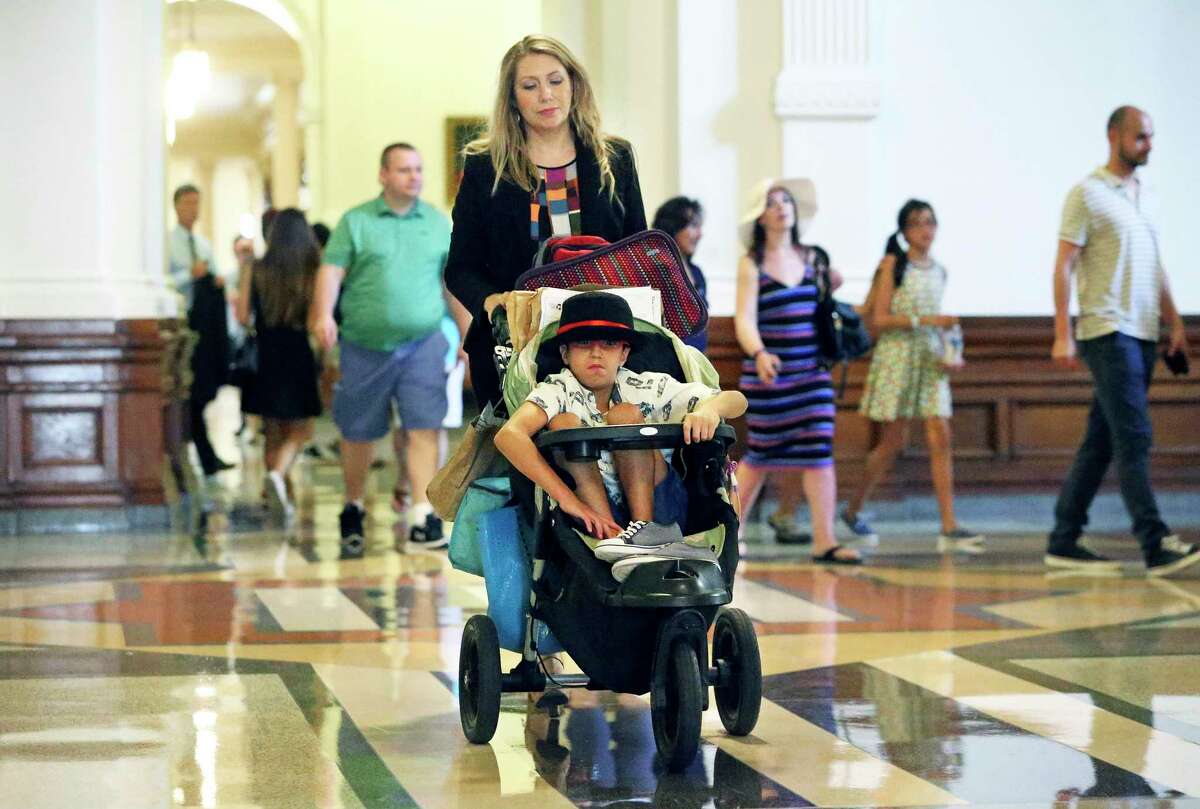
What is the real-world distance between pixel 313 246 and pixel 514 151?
18.1 feet

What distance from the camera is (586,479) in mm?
4223

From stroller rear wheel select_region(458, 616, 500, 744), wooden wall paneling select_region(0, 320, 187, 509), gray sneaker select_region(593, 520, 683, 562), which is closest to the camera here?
gray sneaker select_region(593, 520, 683, 562)

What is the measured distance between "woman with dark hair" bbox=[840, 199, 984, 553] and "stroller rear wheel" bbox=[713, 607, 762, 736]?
4.70 metres

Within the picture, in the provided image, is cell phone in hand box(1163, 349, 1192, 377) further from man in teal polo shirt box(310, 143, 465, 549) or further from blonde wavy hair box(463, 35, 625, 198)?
blonde wavy hair box(463, 35, 625, 198)

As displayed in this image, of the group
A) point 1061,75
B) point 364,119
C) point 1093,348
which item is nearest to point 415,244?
point 1093,348

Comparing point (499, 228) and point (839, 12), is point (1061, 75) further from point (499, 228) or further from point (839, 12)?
point (499, 228)

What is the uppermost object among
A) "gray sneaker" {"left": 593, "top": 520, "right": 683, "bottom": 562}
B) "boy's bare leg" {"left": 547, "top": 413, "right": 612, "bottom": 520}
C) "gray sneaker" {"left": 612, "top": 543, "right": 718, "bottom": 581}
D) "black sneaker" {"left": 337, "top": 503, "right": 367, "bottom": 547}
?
"boy's bare leg" {"left": 547, "top": 413, "right": 612, "bottom": 520}

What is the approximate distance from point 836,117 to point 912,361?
57.0 inches

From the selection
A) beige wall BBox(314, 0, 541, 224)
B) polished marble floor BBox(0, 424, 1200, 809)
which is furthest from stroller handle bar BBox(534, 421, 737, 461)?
beige wall BBox(314, 0, 541, 224)

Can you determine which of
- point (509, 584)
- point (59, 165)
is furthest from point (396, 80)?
point (509, 584)

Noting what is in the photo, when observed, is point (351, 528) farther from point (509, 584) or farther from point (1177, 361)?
point (509, 584)

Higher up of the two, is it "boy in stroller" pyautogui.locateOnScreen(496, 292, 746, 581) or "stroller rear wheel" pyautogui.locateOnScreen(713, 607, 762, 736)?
"boy in stroller" pyautogui.locateOnScreen(496, 292, 746, 581)

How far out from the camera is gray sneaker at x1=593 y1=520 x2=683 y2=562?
13.3ft

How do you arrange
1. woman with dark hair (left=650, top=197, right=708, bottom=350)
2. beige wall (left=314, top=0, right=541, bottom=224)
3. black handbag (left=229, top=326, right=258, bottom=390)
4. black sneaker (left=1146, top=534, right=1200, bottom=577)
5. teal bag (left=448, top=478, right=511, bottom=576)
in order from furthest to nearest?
beige wall (left=314, top=0, right=541, bottom=224)
black handbag (left=229, top=326, right=258, bottom=390)
woman with dark hair (left=650, top=197, right=708, bottom=350)
black sneaker (left=1146, top=534, right=1200, bottom=577)
teal bag (left=448, top=478, right=511, bottom=576)
